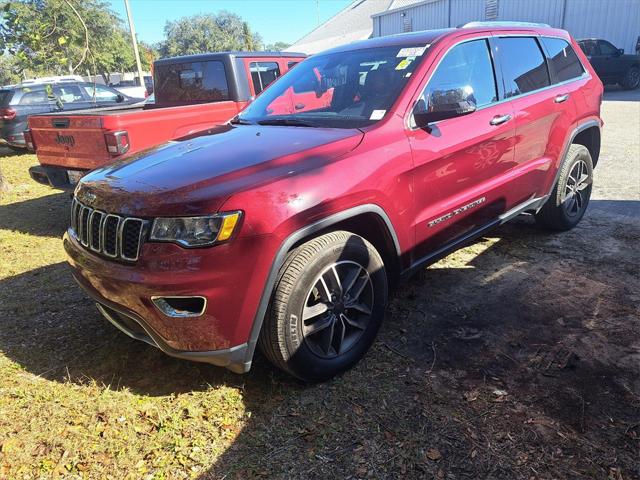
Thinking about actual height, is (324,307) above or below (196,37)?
below

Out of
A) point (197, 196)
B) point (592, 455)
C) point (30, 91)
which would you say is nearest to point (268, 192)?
point (197, 196)

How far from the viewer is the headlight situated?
2.21 metres

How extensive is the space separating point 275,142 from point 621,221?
4024 millimetres

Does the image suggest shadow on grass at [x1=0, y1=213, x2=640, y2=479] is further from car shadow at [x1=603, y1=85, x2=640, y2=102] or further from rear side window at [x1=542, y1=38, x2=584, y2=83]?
car shadow at [x1=603, y1=85, x2=640, y2=102]

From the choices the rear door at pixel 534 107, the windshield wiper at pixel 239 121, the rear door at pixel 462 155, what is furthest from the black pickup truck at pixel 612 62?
the windshield wiper at pixel 239 121

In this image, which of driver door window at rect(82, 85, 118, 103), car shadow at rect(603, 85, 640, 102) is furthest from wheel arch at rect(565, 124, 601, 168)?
car shadow at rect(603, 85, 640, 102)

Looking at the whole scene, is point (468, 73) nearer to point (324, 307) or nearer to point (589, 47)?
point (324, 307)

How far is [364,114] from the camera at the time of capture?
3.07 m

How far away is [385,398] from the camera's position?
2604 mm

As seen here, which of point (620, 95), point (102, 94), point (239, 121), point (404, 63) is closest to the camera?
point (404, 63)

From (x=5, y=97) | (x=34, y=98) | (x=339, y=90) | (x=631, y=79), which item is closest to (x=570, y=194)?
(x=339, y=90)

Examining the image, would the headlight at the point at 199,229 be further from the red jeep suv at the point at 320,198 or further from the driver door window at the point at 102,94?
the driver door window at the point at 102,94

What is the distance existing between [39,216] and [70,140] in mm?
1946

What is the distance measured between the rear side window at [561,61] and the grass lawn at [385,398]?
1.83 metres
